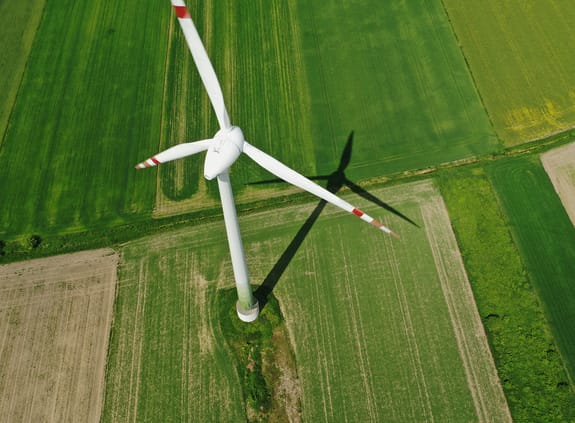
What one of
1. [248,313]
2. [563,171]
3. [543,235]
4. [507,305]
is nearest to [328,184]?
[248,313]

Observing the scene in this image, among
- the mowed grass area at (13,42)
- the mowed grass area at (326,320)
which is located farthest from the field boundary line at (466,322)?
the mowed grass area at (13,42)

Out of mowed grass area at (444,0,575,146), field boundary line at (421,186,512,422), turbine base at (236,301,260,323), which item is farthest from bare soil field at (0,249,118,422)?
mowed grass area at (444,0,575,146)

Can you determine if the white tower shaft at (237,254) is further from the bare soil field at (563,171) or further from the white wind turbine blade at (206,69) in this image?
the bare soil field at (563,171)

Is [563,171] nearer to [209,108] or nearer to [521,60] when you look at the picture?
[521,60]

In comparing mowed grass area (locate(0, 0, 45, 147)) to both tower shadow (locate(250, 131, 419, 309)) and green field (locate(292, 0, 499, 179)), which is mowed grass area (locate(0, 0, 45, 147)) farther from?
green field (locate(292, 0, 499, 179))

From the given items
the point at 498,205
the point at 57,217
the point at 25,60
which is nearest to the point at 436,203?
the point at 498,205

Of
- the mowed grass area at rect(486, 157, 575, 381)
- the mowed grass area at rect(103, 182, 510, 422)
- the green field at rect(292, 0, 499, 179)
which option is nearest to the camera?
the mowed grass area at rect(103, 182, 510, 422)

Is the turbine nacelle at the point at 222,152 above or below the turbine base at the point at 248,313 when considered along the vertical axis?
above
